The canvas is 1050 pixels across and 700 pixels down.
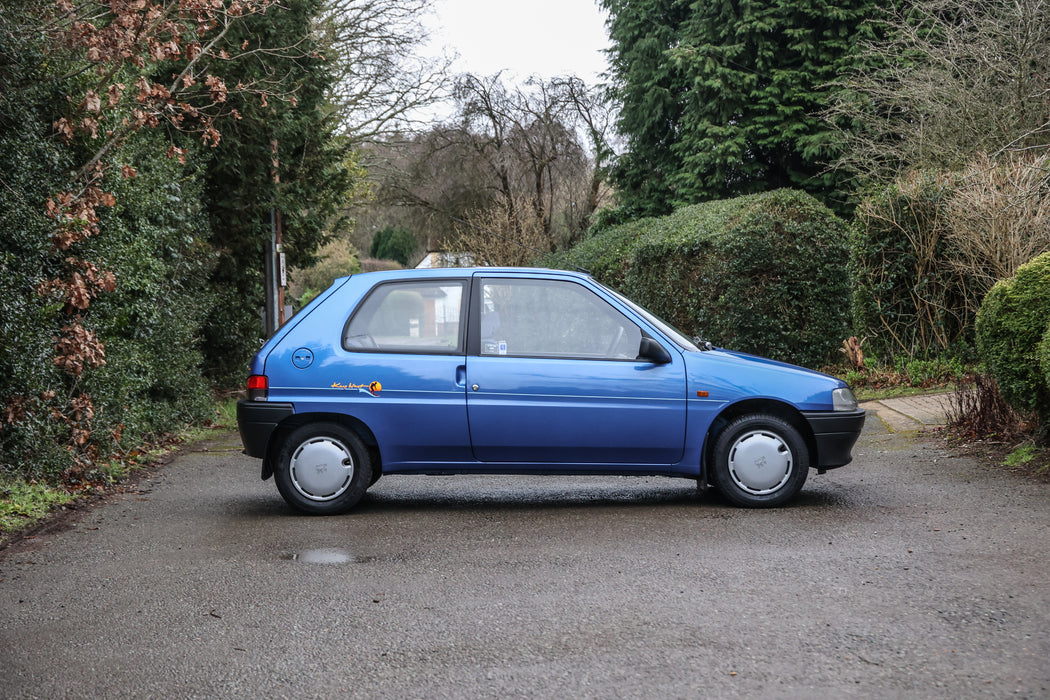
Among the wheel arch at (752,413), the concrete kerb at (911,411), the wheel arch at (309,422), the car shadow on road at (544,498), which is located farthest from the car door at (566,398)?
the concrete kerb at (911,411)

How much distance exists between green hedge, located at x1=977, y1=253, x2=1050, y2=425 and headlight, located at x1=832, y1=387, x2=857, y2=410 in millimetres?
1752

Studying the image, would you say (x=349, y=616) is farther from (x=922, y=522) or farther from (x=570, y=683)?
(x=922, y=522)

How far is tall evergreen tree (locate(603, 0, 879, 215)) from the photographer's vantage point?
2678 cm

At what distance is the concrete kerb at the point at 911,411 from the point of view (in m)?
11.6

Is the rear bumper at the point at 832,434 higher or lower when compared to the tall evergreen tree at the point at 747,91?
lower

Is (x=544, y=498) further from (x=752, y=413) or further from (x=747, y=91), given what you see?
(x=747, y=91)

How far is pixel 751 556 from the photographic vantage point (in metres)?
6.15

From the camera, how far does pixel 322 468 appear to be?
7562 mm

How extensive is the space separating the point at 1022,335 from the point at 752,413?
2715 millimetres

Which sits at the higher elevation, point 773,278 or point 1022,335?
point 773,278

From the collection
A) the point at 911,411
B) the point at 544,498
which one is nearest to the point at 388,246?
the point at 911,411

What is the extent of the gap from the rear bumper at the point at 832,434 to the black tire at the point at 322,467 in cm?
321

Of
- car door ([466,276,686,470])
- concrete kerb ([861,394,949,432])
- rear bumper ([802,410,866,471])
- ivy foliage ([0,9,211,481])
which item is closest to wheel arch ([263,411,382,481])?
car door ([466,276,686,470])

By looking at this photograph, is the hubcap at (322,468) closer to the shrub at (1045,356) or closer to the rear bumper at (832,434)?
the rear bumper at (832,434)
